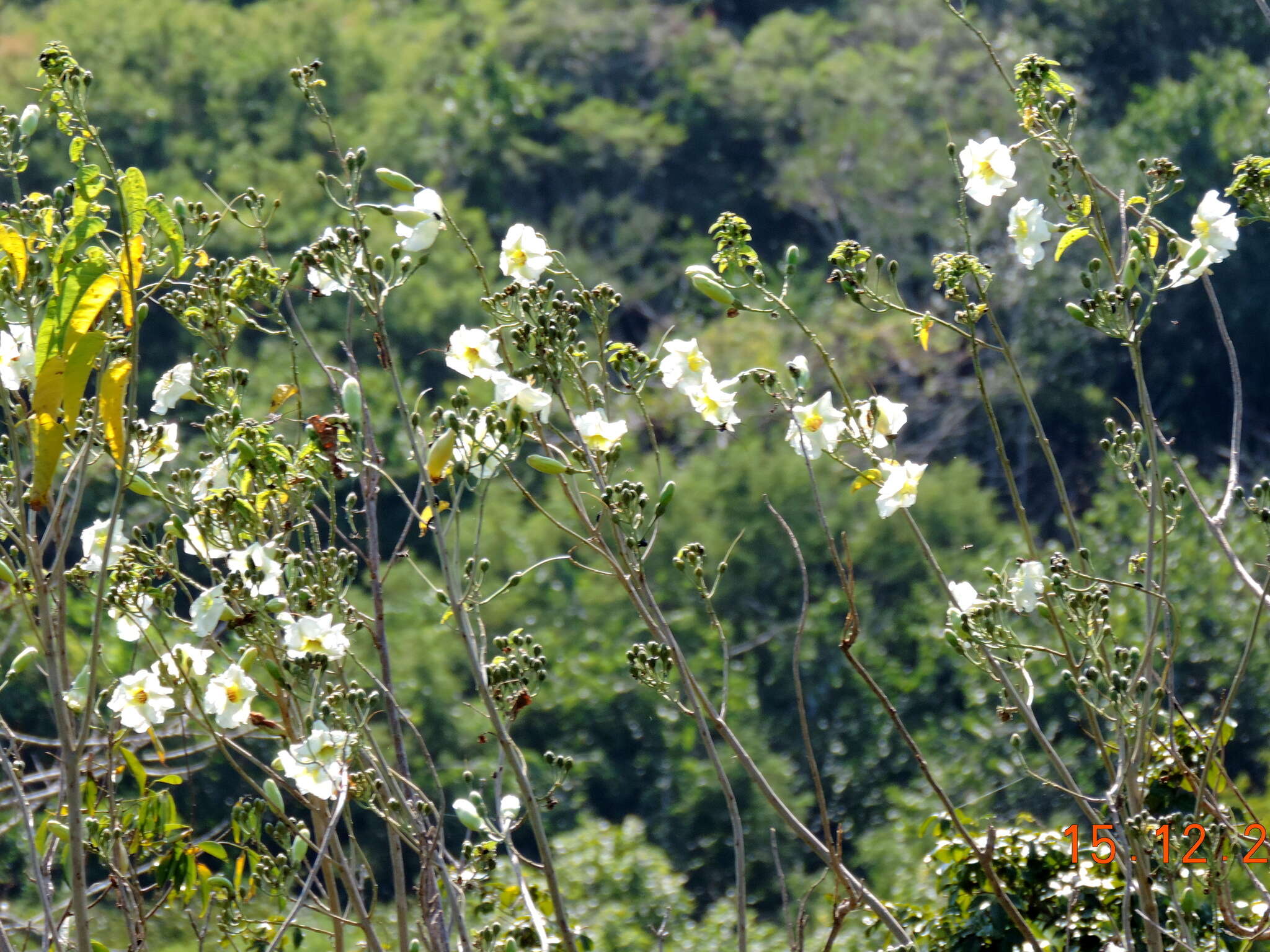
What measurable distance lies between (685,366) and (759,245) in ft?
55.3

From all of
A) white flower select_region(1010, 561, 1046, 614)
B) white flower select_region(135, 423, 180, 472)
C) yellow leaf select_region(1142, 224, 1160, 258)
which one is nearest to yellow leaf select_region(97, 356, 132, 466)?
white flower select_region(135, 423, 180, 472)

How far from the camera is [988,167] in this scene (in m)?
1.85

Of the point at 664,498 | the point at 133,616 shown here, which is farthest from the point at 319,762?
the point at 664,498

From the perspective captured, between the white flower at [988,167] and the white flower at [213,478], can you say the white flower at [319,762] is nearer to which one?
the white flower at [213,478]

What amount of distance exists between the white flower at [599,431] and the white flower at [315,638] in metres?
0.35

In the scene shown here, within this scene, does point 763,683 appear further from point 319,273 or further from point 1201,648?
point 319,273

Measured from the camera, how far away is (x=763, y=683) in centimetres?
1183

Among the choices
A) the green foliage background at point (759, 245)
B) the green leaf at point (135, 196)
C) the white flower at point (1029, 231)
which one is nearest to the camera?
the green leaf at point (135, 196)

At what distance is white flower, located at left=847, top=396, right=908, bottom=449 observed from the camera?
170 centimetres

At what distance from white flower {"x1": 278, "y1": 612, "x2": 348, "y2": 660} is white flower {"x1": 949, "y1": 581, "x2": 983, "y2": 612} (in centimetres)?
64

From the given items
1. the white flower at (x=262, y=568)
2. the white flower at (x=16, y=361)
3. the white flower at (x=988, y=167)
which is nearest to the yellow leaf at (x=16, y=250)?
the white flower at (x=16, y=361)


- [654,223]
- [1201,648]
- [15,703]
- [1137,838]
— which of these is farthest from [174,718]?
[654,223]

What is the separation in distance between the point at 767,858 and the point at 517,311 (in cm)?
865

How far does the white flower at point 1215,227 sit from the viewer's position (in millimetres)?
1646
